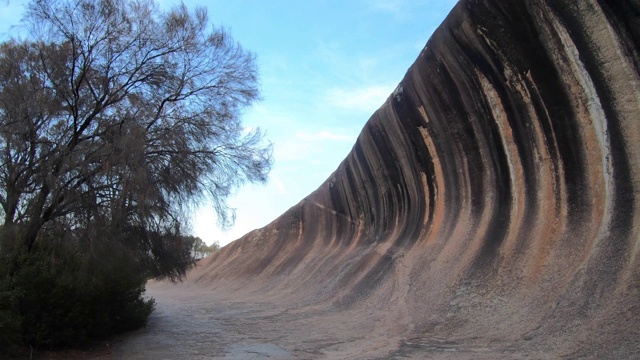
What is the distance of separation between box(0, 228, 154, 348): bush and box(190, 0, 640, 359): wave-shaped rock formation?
5155 millimetres

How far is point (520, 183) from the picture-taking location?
9.43 metres

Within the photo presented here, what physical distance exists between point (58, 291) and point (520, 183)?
26.8ft

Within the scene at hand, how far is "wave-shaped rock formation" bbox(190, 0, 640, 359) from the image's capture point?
700 cm

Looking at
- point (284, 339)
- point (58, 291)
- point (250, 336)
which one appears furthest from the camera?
point (250, 336)

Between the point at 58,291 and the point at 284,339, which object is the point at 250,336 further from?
the point at 58,291

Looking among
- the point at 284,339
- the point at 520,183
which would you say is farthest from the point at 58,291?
the point at 520,183

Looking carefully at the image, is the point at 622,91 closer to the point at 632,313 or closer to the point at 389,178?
the point at 632,313

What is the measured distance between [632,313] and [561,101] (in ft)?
12.1

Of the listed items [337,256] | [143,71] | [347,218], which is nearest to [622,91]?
[143,71]

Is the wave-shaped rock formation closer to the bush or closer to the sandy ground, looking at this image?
the sandy ground

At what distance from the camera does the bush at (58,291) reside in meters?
7.65

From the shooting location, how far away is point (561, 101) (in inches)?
328

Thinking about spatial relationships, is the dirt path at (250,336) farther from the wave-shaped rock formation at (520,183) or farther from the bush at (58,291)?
the wave-shaped rock formation at (520,183)

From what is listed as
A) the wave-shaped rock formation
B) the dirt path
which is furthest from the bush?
the wave-shaped rock formation
